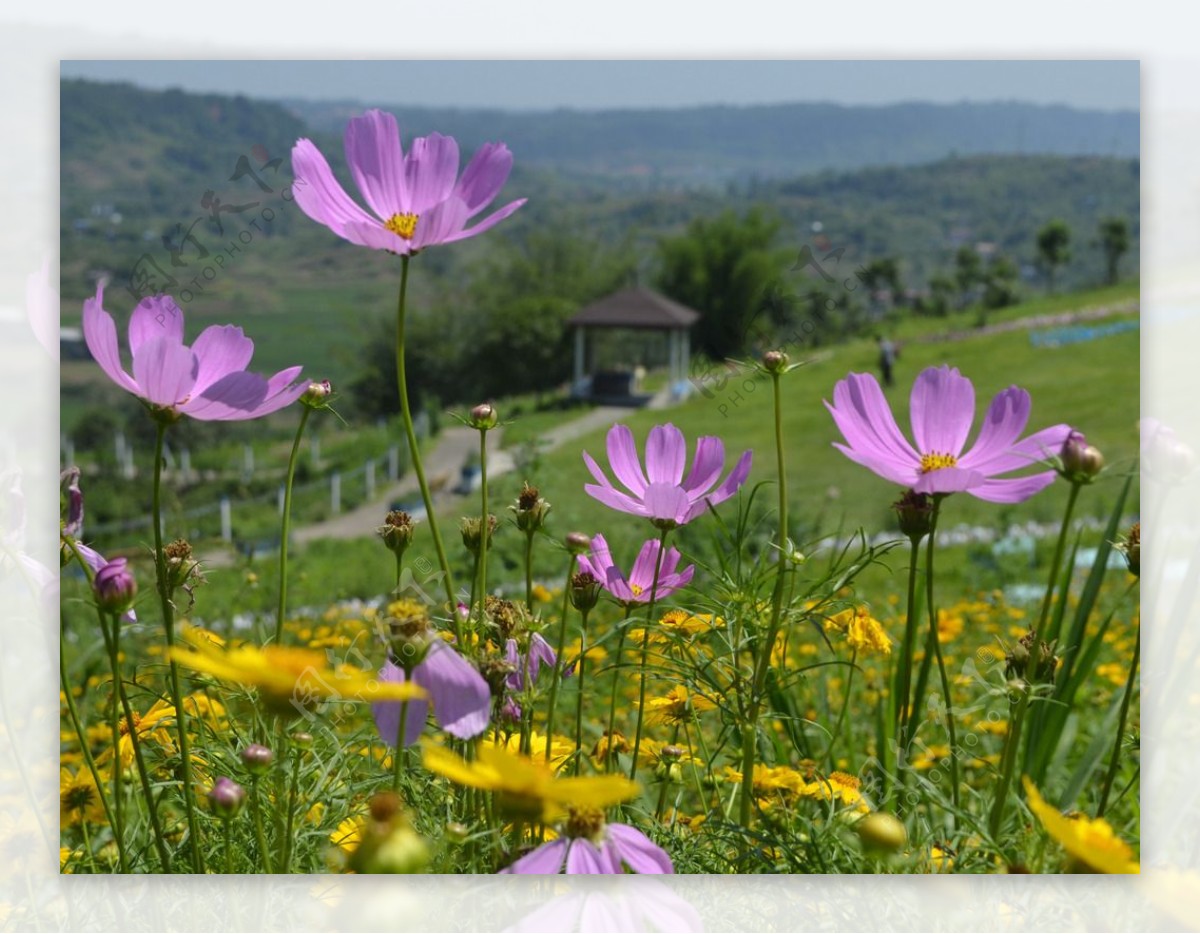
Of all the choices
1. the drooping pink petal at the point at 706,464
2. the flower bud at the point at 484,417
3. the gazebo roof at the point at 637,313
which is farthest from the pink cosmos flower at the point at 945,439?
the gazebo roof at the point at 637,313

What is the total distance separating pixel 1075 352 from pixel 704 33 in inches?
130

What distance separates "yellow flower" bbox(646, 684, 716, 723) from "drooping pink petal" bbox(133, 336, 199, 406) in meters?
0.40

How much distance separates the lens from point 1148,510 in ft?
3.59

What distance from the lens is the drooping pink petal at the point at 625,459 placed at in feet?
2.97

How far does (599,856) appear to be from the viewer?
71cm

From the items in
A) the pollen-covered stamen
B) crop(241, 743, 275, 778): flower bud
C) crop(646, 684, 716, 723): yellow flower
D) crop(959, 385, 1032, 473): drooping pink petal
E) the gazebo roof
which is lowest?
crop(646, 684, 716, 723): yellow flower

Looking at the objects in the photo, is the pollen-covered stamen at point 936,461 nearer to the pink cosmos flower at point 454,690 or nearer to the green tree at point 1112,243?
the pink cosmos flower at point 454,690

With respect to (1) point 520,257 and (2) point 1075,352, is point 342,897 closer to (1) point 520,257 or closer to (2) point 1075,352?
(2) point 1075,352

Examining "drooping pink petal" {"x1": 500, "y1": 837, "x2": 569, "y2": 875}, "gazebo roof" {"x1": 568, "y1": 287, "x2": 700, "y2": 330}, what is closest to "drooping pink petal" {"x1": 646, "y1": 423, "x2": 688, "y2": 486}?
"drooping pink petal" {"x1": 500, "y1": 837, "x2": 569, "y2": 875}

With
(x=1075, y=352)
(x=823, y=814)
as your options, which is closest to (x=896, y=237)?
(x=1075, y=352)

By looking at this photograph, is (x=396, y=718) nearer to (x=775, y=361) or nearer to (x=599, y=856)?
(x=599, y=856)

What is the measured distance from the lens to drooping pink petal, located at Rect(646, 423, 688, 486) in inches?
36.5

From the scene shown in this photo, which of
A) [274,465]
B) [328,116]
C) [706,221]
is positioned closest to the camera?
[328,116]

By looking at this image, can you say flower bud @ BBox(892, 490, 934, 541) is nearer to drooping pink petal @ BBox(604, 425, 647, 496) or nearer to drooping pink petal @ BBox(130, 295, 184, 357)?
drooping pink petal @ BBox(604, 425, 647, 496)
